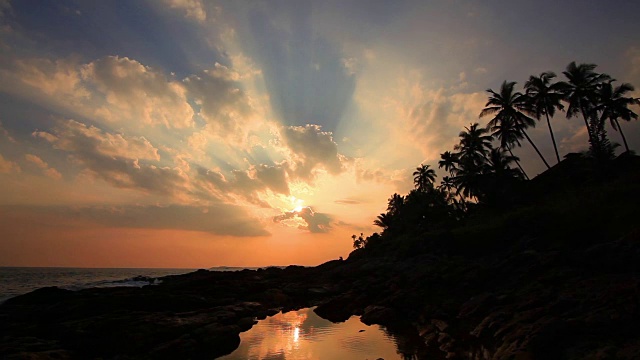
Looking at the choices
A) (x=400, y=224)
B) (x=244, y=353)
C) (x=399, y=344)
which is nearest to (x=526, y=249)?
(x=399, y=344)

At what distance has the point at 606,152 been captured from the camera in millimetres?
41000

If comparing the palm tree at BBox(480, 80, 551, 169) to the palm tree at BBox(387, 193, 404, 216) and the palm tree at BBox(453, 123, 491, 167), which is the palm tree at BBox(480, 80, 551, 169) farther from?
the palm tree at BBox(387, 193, 404, 216)

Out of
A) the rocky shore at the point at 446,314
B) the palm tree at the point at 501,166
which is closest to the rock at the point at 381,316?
the rocky shore at the point at 446,314

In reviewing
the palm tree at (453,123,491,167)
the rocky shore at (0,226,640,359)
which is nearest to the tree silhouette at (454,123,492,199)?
the palm tree at (453,123,491,167)

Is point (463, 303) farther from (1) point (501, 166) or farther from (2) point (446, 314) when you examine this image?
(1) point (501, 166)

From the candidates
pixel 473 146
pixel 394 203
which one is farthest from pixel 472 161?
pixel 394 203

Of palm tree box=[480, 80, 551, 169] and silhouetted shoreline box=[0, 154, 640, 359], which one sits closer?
silhouetted shoreline box=[0, 154, 640, 359]

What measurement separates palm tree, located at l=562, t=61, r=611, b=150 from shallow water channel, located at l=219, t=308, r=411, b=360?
40.7 m

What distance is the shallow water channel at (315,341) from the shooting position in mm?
15531

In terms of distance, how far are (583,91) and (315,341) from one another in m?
46.3

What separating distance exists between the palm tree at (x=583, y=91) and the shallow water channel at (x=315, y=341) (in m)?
40.7

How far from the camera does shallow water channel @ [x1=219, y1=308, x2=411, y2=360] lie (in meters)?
15.5

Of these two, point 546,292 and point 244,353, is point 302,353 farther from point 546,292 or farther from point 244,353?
point 546,292

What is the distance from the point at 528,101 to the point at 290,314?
42819 millimetres
